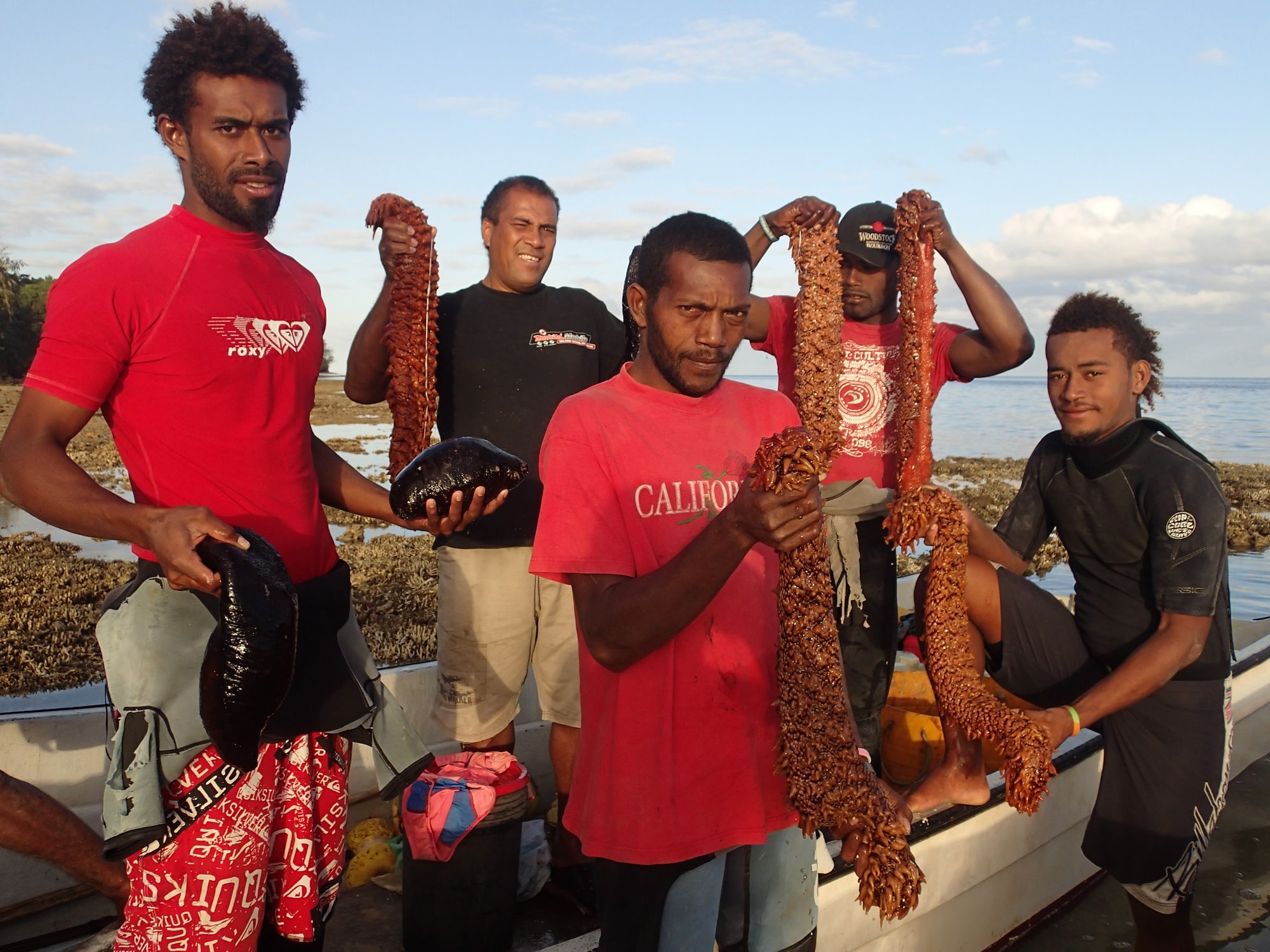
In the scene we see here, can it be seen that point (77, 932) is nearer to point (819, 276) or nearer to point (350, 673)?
point (350, 673)

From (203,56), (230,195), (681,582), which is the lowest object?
(681,582)

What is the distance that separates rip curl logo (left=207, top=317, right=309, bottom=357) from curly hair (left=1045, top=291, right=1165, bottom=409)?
327 cm

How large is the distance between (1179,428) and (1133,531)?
50685 millimetres

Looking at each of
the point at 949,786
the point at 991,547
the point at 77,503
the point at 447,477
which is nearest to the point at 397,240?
the point at 447,477

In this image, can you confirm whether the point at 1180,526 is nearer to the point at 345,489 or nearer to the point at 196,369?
the point at 345,489

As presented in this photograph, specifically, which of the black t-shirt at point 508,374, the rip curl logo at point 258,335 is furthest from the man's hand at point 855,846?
the black t-shirt at point 508,374

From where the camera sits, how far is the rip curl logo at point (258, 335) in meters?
2.60

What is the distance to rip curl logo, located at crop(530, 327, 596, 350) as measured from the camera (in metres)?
4.42

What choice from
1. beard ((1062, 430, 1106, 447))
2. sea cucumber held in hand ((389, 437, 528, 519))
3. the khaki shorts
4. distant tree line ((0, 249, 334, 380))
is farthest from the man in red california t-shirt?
distant tree line ((0, 249, 334, 380))

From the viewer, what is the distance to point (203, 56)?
2668 millimetres

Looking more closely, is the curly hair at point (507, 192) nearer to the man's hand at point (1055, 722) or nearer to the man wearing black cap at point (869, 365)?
the man wearing black cap at point (869, 365)

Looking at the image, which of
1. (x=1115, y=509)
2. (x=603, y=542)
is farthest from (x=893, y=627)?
(x=603, y=542)

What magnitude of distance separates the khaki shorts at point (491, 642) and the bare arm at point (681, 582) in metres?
2.00

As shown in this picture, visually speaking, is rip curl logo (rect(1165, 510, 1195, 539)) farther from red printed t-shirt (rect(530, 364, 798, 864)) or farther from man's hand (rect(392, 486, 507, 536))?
man's hand (rect(392, 486, 507, 536))
